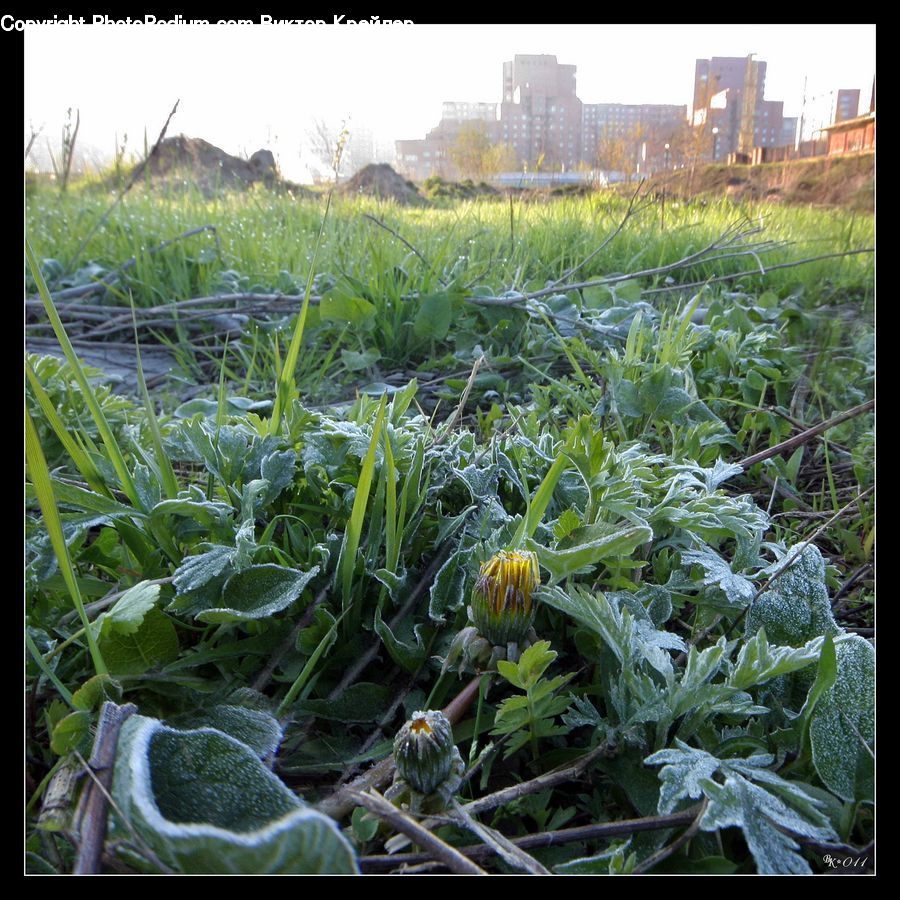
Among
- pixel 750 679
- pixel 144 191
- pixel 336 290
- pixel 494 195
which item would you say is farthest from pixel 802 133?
pixel 144 191

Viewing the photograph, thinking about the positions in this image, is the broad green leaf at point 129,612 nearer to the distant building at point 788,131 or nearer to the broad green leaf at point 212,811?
the broad green leaf at point 212,811

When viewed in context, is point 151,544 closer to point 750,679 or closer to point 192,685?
point 192,685

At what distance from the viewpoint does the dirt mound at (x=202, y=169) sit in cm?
242

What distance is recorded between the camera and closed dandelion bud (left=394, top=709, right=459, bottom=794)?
567mm

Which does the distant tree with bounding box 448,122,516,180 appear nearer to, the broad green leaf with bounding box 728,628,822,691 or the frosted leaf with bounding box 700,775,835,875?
the broad green leaf with bounding box 728,628,822,691

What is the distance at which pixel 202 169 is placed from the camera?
9.69 ft

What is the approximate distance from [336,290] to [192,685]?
1.40 m

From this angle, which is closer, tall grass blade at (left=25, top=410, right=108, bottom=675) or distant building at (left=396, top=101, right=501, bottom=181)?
tall grass blade at (left=25, top=410, right=108, bottom=675)

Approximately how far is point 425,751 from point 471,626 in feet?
0.58

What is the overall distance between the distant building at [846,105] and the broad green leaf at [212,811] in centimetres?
94

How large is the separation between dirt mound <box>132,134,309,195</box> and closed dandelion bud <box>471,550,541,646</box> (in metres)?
1.78

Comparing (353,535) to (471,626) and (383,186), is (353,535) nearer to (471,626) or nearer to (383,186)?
(471,626)

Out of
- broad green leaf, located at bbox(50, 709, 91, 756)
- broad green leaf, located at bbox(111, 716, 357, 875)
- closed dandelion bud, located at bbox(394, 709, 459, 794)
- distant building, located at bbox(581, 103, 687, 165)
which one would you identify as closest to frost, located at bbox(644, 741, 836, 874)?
closed dandelion bud, located at bbox(394, 709, 459, 794)

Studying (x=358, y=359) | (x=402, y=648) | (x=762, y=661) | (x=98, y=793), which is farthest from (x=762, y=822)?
(x=358, y=359)
